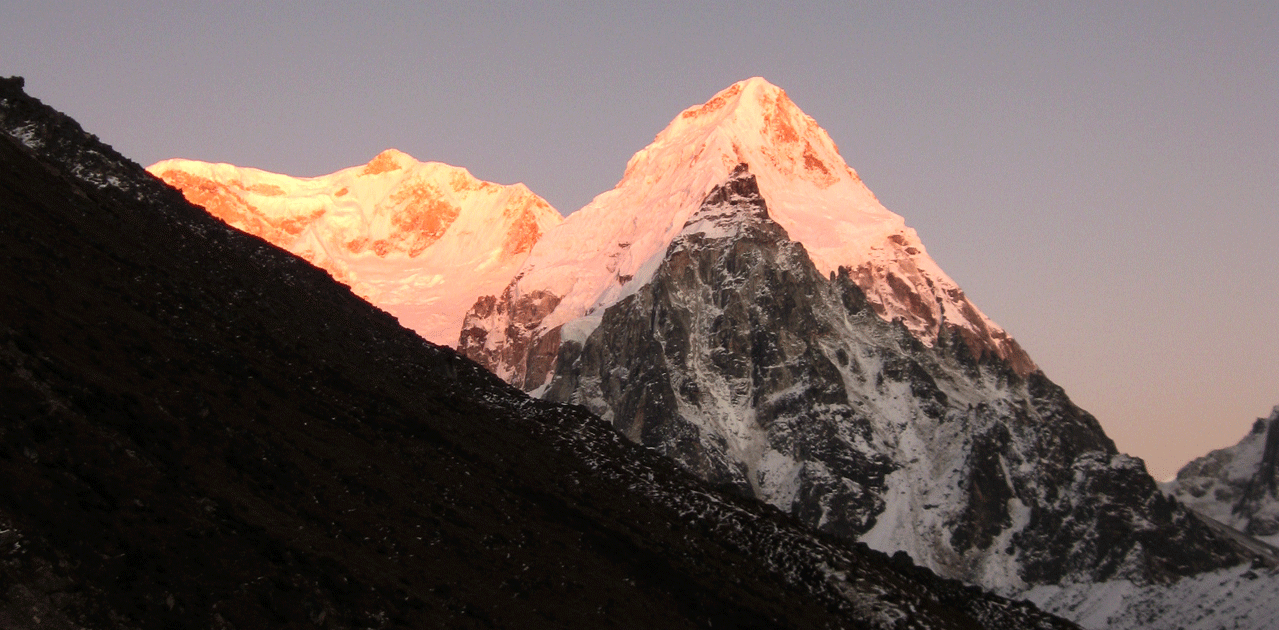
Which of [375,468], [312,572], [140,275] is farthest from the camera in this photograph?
[140,275]

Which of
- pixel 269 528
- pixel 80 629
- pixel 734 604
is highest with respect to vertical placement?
pixel 734 604

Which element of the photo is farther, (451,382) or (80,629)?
(451,382)

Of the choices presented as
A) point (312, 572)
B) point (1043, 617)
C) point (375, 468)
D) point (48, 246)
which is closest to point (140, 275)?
point (48, 246)

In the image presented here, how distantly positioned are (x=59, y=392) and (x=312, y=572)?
11.9m

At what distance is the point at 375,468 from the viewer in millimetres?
73062

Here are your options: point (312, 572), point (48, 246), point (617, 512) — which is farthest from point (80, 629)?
point (617, 512)

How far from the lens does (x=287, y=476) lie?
6381 centimetres

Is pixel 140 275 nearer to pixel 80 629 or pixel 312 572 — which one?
pixel 312 572

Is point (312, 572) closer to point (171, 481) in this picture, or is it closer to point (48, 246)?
point (171, 481)

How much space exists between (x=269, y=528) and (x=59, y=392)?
30.7ft

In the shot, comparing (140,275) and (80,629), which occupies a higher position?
(140,275)

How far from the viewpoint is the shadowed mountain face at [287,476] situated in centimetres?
4866

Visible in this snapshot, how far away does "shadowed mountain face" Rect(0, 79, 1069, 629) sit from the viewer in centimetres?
4866

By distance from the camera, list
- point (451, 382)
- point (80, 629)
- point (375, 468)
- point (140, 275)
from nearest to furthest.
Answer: point (80, 629), point (375, 468), point (140, 275), point (451, 382)
